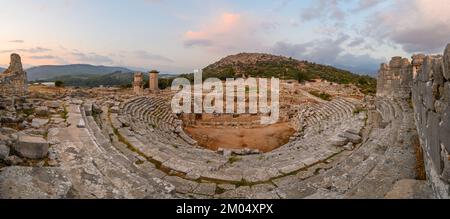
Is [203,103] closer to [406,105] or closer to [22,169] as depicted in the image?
[406,105]

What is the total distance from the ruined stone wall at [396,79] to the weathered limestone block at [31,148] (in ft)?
64.6

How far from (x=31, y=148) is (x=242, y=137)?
15155 mm

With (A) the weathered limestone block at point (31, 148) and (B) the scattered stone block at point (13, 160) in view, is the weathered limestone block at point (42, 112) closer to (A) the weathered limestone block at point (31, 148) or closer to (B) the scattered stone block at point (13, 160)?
(A) the weathered limestone block at point (31, 148)

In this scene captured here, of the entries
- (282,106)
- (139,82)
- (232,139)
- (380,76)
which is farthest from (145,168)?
(282,106)

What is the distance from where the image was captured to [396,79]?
732 inches

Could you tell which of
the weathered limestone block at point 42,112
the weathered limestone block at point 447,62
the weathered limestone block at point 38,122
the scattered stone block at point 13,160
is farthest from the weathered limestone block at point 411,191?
the weathered limestone block at point 42,112

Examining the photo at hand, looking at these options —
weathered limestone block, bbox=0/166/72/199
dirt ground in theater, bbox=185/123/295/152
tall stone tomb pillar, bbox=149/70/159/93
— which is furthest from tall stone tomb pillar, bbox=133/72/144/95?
weathered limestone block, bbox=0/166/72/199

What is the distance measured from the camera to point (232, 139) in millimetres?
20172

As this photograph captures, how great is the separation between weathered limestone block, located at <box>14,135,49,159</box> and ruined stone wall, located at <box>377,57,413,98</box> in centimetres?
1970

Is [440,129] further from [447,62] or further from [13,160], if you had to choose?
[13,160]

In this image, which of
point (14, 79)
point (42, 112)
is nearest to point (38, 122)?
point (42, 112)

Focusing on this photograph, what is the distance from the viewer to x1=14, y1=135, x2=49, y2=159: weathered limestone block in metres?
6.94

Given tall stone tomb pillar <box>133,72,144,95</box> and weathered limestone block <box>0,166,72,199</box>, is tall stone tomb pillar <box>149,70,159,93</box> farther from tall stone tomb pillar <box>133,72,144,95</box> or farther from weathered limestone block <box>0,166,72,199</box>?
weathered limestone block <box>0,166,72,199</box>

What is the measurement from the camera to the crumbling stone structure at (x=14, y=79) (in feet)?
55.4
